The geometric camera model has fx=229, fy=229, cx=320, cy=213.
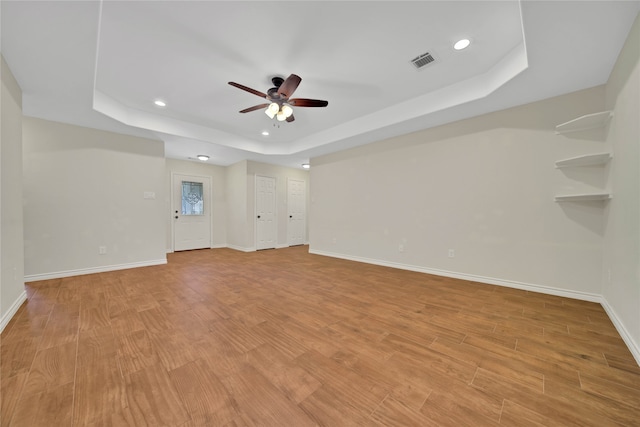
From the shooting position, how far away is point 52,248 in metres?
3.77

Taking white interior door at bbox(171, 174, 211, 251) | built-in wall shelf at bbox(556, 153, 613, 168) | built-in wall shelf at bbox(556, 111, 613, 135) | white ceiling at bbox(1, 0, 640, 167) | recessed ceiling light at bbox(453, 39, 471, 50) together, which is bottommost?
white interior door at bbox(171, 174, 211, 251)

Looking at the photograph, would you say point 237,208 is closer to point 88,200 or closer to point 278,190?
point 278,190

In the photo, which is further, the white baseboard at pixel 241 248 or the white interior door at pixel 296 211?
the white interior door at pixel 296 211

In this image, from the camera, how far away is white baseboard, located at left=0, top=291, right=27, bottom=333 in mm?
2116

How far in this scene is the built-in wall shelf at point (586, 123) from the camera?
2488mm

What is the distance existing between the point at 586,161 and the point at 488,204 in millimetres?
1092

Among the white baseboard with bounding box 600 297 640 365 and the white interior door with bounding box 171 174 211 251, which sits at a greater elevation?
the white interior door with bounding box 171 174 211 251

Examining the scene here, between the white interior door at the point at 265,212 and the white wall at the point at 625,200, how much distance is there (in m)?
6.43

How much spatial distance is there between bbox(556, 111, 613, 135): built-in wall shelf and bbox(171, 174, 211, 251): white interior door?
25.0ft

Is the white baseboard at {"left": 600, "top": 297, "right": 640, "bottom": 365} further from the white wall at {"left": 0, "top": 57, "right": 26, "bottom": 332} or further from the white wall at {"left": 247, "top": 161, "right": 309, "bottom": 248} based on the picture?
the white wall at {"left": 247, "top": 161, "right": 309, "bottom": 248}

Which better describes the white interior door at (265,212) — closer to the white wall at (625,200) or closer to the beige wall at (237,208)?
the beige wall at (237,208)

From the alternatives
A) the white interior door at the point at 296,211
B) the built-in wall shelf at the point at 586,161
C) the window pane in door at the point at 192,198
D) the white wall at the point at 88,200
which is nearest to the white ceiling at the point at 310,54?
the white wall at the point at 88,200

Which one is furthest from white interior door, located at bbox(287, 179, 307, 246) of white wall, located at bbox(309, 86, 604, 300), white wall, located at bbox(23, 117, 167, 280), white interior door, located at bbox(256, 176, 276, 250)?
white wall, located at bbox(23, 117, 167, 280)

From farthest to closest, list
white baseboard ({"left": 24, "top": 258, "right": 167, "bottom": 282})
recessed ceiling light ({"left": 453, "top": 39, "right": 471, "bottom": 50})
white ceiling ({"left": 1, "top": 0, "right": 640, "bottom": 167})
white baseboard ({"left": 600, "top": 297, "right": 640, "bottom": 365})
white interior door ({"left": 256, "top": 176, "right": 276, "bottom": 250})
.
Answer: white interior door ({"left": 256, "top": 176, "right": 276, "bottom": 250}) → white baseboard ({"left": 24, "top": 258, "right": 167, "bottom": 282}) → recessed ceiling light ({"left": 453, "top": 39, "right": 471, "bottom": 50}) → white ceiling ({"left": 1, "top": 0, "right": 640, "bottom": 167}) → white baseboard ({"left": 600, "top": 297, "right": 640, "bottom": 365})
